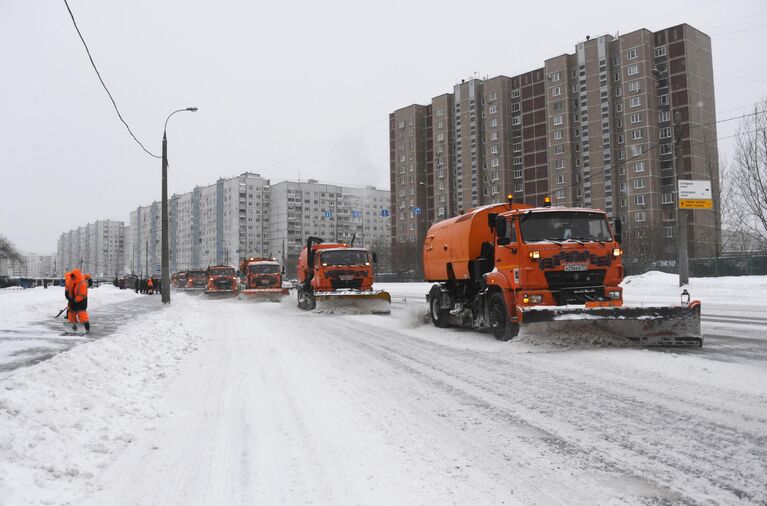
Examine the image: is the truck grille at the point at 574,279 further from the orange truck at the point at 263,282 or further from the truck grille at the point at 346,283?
the orange truck at the point at 263,282

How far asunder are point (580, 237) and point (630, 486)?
6.85m

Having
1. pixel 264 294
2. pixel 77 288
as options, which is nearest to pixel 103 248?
pixel 264 294

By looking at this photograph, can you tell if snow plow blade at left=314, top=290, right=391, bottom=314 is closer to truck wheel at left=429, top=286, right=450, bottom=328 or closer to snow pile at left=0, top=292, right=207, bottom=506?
truck wheel at left=429, top=286, right=450, bottom=328

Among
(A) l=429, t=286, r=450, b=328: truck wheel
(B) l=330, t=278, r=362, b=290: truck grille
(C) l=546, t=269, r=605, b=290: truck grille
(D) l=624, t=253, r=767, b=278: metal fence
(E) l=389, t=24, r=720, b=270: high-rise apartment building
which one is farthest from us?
(E) l=389, t=24, r=720, b=270: high-rise apartment building

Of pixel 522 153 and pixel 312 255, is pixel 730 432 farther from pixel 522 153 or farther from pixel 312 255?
pixel 522 153

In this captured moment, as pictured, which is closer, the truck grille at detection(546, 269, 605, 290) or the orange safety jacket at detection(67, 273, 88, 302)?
the truck grille at detection(546, 269, 605, 290)

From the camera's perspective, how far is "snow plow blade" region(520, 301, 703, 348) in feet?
27.5

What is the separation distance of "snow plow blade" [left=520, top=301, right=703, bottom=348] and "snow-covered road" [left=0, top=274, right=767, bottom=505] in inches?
24.0

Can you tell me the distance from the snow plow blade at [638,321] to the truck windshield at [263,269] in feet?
82.3

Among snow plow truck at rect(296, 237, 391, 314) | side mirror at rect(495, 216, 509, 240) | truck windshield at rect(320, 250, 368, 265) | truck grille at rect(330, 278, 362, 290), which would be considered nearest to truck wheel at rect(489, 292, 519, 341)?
side mirror at rect(495, 216, 509, 240)

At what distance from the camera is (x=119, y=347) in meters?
8.21

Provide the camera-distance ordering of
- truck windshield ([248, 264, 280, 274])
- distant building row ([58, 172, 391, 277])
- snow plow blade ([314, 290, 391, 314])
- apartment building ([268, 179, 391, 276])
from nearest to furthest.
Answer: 1. snow plow blade ([314, 290, 391, 314])
2. truck windshield ([248, 264, 280, 274])
3. apartment building ([268, 179, 391, 276])
4. distant building row ([58, 172, 391, 277])

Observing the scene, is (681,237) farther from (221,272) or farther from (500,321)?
(221,272)

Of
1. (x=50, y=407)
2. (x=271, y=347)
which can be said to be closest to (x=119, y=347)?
(x=271, y=347)
